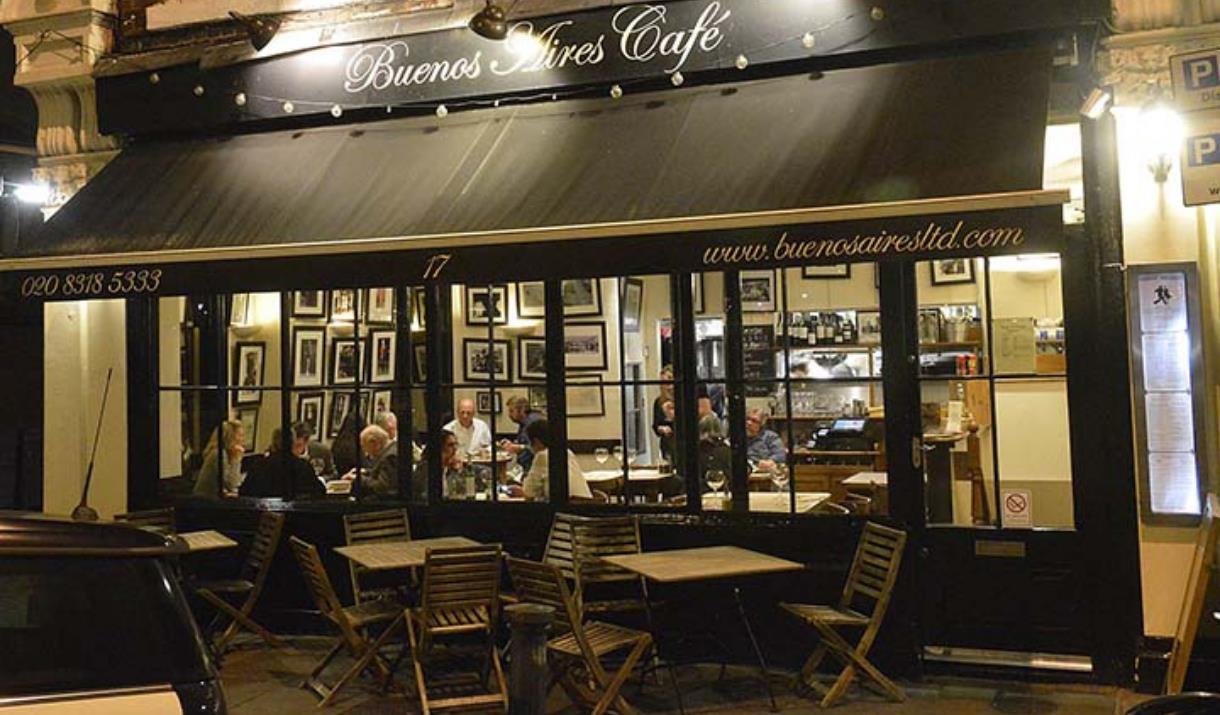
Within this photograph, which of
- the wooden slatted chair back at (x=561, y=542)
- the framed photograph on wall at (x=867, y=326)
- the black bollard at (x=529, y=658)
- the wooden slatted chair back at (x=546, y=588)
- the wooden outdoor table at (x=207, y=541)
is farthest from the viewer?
the wooden outdoor table at (x=207, y=541)

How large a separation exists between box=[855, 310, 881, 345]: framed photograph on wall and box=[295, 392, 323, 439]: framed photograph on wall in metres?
3.95

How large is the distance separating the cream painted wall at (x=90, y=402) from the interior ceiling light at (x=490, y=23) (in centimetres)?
378

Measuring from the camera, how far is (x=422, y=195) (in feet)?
24.2

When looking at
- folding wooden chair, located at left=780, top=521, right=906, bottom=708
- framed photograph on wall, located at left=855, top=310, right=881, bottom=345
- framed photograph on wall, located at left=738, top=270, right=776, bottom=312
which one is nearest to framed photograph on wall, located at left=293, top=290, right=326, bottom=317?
framed photograph on wall, located at left=738, top=270, right=776, bottom=312

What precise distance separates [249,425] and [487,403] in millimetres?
2052

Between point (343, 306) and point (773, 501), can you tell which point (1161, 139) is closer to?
point (773, 501)

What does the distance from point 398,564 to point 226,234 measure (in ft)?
8.68

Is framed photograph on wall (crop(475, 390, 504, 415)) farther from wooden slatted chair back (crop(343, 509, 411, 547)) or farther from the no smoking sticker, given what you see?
the no smoking sticker

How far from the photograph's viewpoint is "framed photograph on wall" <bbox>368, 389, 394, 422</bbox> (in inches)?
325

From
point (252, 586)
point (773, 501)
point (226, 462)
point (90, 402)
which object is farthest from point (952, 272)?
point (90, 402)

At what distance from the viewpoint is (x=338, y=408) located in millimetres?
8398

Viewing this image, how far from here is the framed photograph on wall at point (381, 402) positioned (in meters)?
8.25

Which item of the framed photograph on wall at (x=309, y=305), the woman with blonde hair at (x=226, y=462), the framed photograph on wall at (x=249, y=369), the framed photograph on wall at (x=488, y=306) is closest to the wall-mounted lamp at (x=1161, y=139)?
the framed photograph on wall at (x=488, y=306)

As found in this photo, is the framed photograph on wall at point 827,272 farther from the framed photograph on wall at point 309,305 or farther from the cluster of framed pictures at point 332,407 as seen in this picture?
the framed photograph on wall at point 309,305
